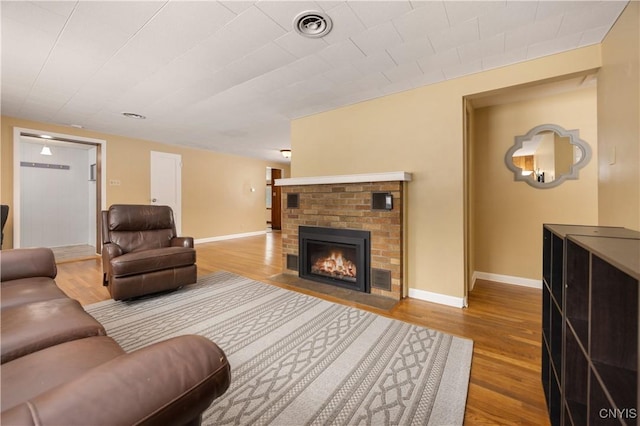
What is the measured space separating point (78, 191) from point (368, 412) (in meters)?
8.07

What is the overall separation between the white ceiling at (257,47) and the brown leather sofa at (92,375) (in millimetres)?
1936

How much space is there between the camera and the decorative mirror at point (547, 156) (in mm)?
3037

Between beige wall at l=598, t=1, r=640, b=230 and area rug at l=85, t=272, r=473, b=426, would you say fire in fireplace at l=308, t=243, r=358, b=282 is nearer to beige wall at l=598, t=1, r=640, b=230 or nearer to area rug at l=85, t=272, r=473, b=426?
area rug at l=85, t=272, r=473, b=426

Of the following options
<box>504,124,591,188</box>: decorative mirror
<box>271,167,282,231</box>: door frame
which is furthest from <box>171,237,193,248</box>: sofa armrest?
<box>271,167,282,231</box>: door frame

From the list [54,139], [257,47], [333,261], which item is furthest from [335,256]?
[54,139]

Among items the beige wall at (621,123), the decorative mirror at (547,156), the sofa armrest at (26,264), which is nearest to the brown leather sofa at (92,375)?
the sofa armrest at (26,264)

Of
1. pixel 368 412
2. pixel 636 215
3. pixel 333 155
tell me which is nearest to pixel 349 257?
pixel 333 155

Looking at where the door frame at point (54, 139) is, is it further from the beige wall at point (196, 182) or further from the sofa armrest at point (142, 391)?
the sofa armrest at point (142, 391)

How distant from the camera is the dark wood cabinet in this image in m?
0.77

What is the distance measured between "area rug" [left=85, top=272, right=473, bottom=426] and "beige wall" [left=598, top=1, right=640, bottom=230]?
4.56ft

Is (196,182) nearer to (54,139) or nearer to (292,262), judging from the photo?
(54,139)

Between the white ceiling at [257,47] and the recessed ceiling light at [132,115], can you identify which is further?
the recessed ceiling light at [132,115]

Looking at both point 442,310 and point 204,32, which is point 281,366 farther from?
point 204,32
